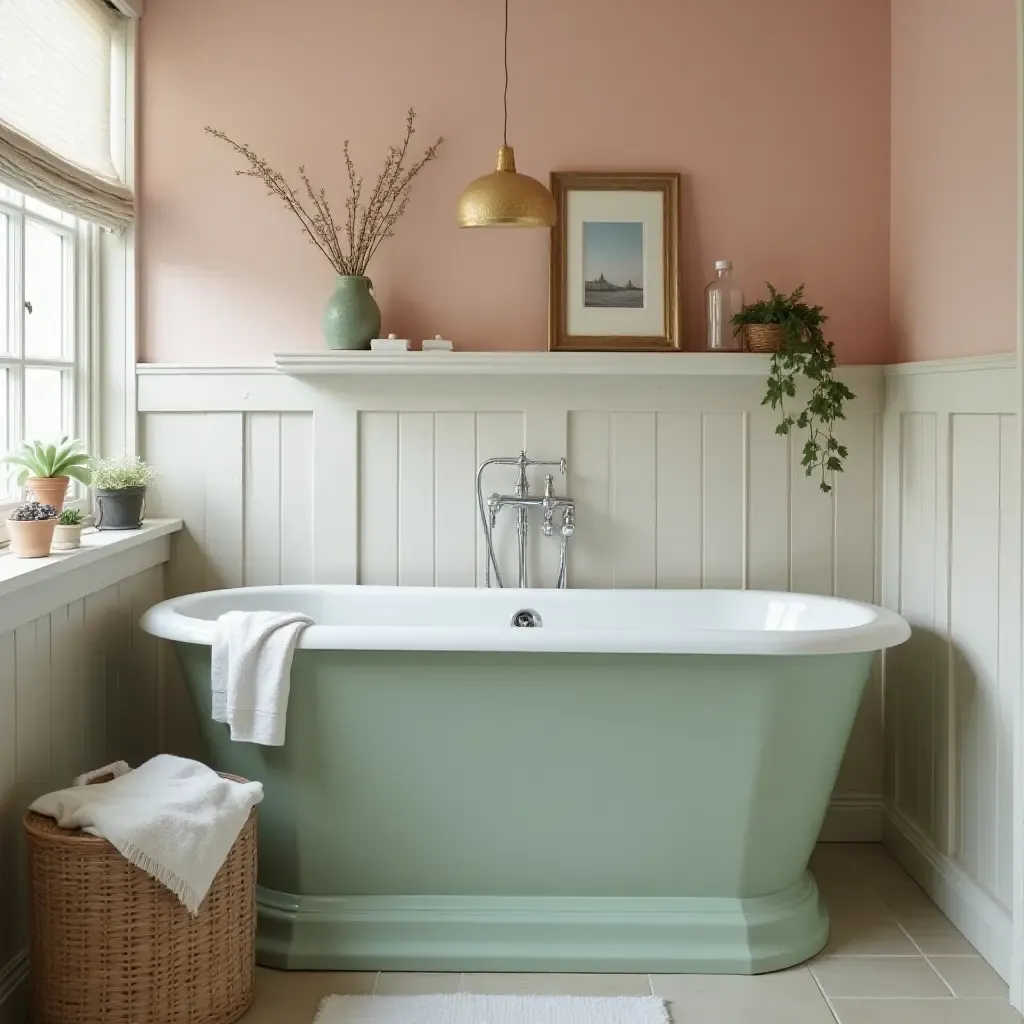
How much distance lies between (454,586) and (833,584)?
1.13m

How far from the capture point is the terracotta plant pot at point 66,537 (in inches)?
108

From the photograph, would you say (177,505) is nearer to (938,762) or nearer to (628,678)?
(628,678)

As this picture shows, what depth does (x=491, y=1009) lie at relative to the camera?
2467 mm

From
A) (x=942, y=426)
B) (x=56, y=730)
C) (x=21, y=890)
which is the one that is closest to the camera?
(x=21, y=890)

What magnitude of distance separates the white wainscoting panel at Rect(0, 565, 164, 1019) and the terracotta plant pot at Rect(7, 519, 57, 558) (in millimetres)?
141

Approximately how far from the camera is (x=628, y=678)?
258cm

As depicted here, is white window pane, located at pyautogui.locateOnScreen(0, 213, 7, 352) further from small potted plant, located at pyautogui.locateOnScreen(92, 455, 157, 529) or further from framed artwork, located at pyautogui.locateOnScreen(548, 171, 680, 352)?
framed artwork, located at pyautogui.locateOnScreen(548, 171, 680, 352)

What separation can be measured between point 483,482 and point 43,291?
132cm

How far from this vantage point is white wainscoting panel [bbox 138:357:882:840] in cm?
346

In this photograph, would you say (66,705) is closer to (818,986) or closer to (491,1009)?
(491,1009)

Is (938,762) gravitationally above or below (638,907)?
above

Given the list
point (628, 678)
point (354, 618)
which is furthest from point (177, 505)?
point (628, 678)

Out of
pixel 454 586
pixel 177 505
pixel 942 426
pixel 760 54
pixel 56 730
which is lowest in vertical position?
pixel 56 730

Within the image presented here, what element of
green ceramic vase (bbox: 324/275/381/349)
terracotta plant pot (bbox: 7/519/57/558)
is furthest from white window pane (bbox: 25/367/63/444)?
green ceramic vase (bbox: 324/275/381/349)
